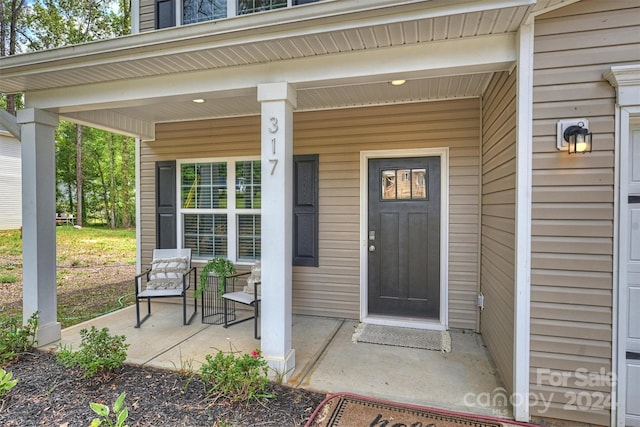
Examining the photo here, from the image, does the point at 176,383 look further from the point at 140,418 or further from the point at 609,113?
the point at 609,113

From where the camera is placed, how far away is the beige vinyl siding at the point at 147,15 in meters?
4.13

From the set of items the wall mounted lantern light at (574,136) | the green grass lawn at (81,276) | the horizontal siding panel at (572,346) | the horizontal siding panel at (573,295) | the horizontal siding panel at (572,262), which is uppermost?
the wall mounted lantern light at (574,136)

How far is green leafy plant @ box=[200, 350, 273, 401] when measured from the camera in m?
2.18

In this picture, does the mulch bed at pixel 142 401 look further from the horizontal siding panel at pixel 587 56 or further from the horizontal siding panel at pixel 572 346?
the horizontal siding panel at pixel 587 56

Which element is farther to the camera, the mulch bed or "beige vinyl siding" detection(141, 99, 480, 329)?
"beige vinyl siding" detection(141, 99, 480, 329)

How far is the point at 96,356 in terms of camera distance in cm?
250

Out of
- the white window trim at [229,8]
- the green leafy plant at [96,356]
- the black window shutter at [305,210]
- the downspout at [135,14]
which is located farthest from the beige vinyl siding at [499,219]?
the downspout at [135,14]

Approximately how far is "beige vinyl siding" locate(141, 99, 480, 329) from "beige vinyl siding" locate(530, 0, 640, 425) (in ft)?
4.70

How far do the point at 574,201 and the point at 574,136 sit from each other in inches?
15.7

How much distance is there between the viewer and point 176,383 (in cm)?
246

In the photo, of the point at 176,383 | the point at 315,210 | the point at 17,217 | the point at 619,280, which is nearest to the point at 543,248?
the point at 619,280

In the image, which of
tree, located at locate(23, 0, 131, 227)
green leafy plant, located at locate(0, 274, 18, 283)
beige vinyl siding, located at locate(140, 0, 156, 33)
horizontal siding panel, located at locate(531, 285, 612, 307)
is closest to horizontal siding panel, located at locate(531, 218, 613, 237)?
horizontal siding panel, located at locate(531, 285, 612, 307)

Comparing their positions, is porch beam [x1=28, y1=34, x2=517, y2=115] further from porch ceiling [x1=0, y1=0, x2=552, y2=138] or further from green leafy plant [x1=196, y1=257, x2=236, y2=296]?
green leafy plant [x1=196, y1=257, x2=236, y2=296]

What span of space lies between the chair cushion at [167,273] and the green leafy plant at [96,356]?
132 cm
